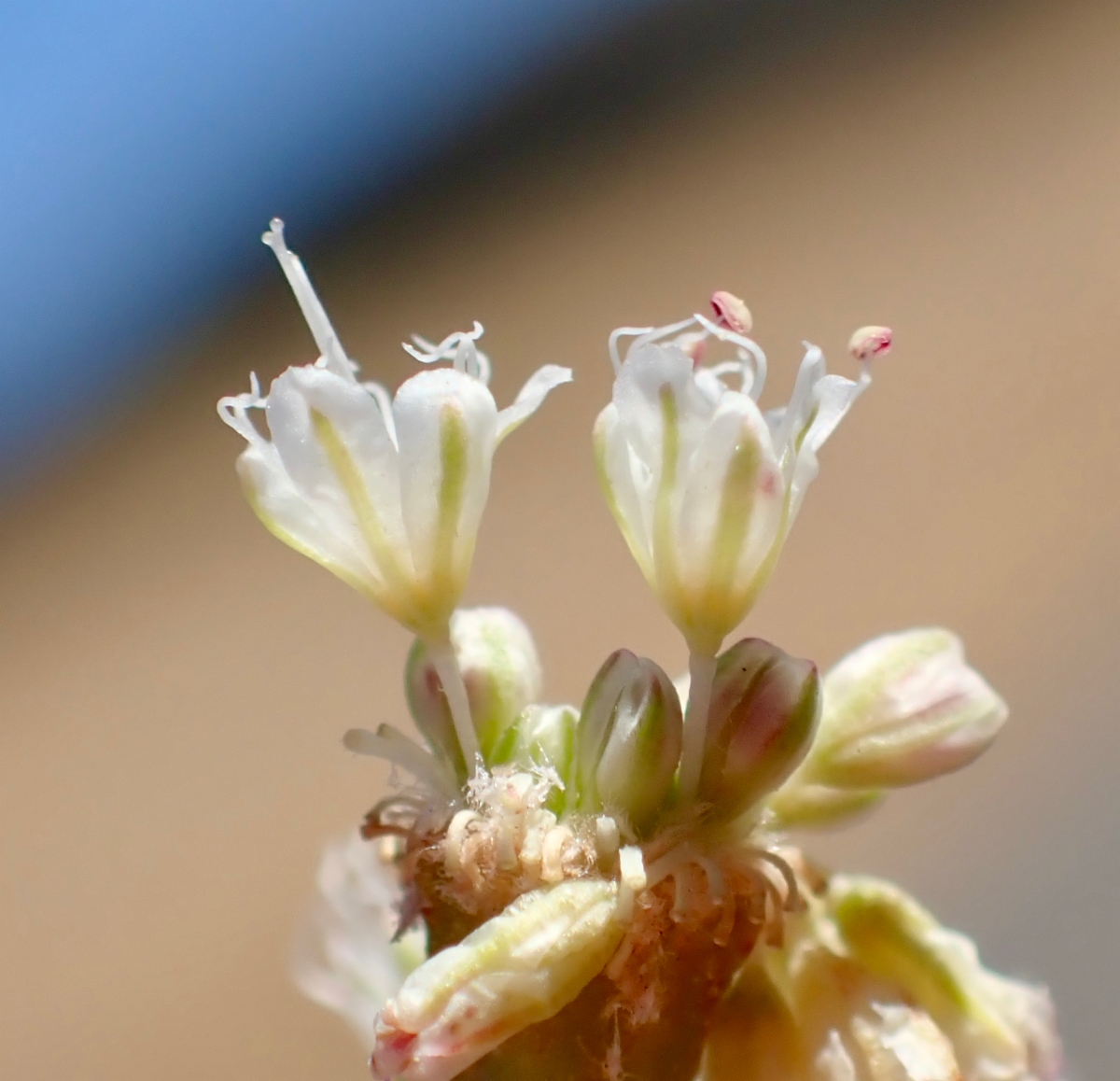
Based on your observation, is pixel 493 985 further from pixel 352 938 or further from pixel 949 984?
pixel 352 938

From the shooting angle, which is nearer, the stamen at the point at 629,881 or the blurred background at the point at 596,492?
the stamen at the point at 629,881

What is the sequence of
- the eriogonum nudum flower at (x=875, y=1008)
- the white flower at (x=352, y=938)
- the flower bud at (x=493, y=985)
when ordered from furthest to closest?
the white flower at (x=352, y=938)
the eriogonum nudum flower at (x=875, y=1008)
the flower bud at (x=493, y=985)

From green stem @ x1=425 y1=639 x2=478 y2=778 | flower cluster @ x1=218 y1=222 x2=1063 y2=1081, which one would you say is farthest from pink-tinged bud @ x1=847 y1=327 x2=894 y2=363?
green stem @ x1=425 y1=639 x2=478 y2=778

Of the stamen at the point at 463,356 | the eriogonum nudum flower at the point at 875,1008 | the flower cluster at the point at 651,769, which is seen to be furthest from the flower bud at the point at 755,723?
the stamen at the point at 463,356

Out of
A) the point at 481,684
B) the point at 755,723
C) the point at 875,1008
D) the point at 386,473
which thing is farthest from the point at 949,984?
the point at 386,473

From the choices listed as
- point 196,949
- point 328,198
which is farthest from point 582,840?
point 328,198

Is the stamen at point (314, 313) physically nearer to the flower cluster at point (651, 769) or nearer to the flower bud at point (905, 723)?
the flower cluster at point (651, 769)

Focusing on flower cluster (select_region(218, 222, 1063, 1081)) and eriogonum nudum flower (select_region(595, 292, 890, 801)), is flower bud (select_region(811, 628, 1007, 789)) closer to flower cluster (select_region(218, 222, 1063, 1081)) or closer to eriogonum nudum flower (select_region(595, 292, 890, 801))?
flower cluster (select_region(218, 222, 1063, 1081))
